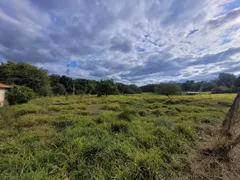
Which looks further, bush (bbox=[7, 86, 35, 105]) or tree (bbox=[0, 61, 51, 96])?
tree (bbox=[0, 61, 51, 96])

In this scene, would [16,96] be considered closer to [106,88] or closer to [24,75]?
[24,75]

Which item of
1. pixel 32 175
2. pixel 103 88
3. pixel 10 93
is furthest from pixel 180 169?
pixel 103 88

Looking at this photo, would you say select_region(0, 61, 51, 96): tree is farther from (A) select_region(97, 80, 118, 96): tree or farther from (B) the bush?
(A) select_region(97, 80, 118, 96): tree

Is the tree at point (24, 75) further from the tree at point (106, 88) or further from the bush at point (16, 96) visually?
the tree at point (106, 88)

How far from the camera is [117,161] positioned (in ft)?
7.33

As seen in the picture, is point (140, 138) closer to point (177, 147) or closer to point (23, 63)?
point (177, 147)

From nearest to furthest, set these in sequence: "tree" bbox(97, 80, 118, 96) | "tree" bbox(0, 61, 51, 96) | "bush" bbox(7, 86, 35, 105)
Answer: "bush" bbox(7, 86, 35, 105) → "tree" bbox(0, 61, 51, 96) → "tree" bbox(97, 80, 118, 96)

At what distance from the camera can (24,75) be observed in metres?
19.1

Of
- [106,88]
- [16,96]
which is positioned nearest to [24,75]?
[16,96]

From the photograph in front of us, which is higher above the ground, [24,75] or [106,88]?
[24,75]

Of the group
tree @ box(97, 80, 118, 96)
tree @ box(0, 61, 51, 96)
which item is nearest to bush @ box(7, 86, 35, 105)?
tree @ box(0, 61, 51, 96)

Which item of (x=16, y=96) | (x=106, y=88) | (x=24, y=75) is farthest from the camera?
(x=106, y=88)

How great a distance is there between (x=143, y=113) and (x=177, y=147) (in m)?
4.51

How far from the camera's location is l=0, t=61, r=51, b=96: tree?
723 inches
